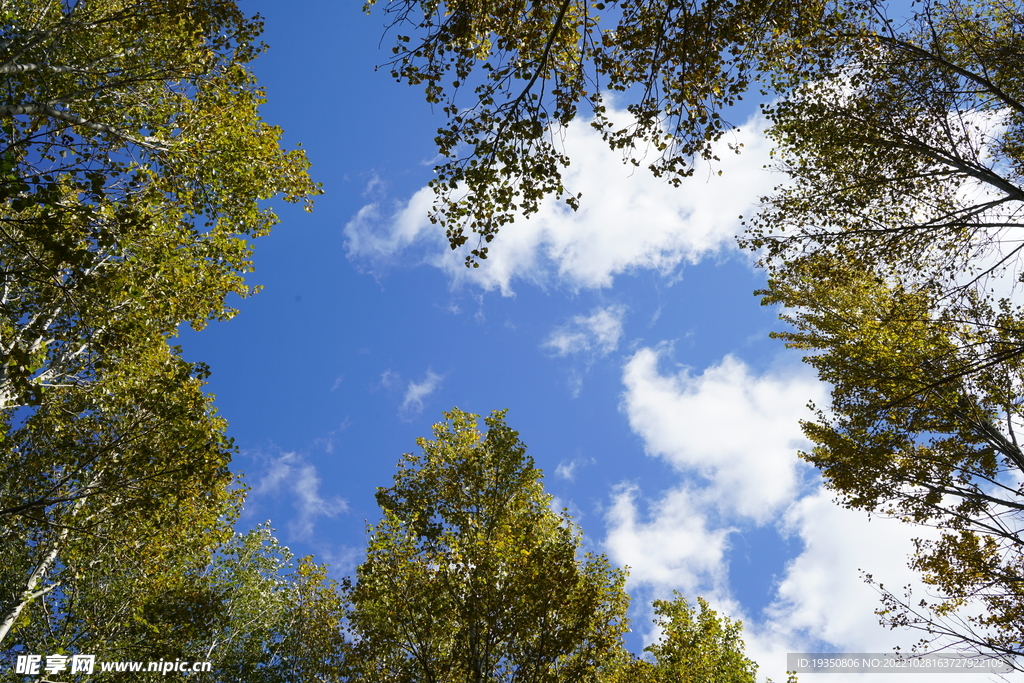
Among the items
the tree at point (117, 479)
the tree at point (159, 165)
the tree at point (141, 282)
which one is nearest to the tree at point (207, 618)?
the tree at point (117, 479)

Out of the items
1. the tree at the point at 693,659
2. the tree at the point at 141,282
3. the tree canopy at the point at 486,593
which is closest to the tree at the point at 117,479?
the tree at the point at 141,282

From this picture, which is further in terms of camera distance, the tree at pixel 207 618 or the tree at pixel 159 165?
the tree at pixel 207 618

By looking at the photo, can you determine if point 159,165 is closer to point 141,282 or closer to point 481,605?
point 141,282

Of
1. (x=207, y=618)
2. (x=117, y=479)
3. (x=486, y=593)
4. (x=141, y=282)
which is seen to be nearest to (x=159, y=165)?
(x=141, y=282)

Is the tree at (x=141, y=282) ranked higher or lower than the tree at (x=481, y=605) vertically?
higher

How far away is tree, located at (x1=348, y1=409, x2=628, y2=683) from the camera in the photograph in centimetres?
809

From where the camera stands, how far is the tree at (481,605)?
8.09 m

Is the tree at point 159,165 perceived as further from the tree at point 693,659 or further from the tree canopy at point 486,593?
the tree at point 693,659

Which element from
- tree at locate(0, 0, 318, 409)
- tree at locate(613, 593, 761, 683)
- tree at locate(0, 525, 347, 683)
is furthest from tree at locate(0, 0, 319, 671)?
tree at locate(613, 593, 761, 683)

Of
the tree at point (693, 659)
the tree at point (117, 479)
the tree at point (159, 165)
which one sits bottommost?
the tree at point (693, 659)

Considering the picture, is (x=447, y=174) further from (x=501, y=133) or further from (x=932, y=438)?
(x=932, y=438)

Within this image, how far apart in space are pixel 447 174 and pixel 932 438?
9.25m

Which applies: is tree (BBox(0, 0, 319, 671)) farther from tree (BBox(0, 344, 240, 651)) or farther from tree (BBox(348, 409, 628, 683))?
tree (BBox(348, 409, 628, 683))

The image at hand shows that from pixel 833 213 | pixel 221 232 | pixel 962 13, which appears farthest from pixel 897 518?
pixel 221 232
